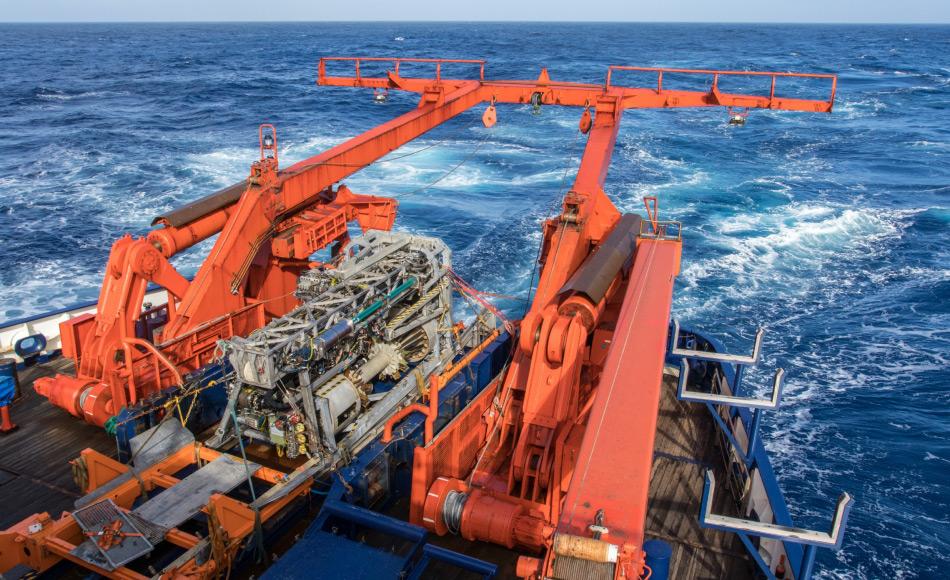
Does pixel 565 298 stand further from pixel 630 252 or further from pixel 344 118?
pixel 344 118

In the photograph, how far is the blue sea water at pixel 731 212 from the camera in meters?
17.6

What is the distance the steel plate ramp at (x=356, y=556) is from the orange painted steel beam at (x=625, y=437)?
121 inches

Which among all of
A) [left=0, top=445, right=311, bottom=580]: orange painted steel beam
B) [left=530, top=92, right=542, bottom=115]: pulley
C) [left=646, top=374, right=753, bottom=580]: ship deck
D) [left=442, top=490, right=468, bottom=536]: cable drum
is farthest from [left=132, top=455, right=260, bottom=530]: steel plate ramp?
[left=530, top=92, right=542, bottom=115]: pulley

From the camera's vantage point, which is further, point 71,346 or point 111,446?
point 71,346

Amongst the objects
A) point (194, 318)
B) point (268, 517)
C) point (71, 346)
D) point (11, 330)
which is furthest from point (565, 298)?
point (11, 330)

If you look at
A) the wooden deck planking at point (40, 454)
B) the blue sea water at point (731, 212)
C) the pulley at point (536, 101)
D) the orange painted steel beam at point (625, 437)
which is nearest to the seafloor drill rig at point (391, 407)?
the orange painted steel beam at point (625, 437)

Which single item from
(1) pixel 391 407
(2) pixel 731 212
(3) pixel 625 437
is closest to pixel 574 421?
(1) pixel 391 407

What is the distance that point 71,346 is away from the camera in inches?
575

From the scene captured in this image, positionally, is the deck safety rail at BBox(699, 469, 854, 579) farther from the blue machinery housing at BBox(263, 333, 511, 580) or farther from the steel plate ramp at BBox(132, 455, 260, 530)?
the steel plate ramp at BBox(132, 455, 260, 530)

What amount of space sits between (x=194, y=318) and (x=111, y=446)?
300cm

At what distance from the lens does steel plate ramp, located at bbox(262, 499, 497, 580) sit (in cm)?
834

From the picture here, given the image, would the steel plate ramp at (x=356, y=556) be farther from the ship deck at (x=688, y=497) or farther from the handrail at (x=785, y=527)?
the handrail at (x=785, y=527)

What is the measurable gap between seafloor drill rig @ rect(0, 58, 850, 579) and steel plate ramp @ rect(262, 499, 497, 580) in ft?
0.11

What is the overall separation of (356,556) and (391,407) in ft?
16.6
